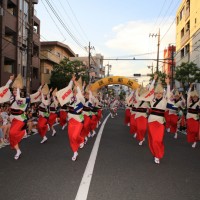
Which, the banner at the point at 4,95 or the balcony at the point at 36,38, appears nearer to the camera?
the banner at the point at 4,95

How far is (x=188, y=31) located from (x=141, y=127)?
108 feet

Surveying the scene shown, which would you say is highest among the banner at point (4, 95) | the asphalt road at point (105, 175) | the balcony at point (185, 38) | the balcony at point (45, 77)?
the balcony at point (185, 38)

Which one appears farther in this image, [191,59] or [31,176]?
[191,59]

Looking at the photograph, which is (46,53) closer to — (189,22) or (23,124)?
(189,22)

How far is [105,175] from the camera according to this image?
680cm

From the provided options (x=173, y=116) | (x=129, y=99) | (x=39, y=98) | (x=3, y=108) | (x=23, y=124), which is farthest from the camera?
(x=129, y=99)

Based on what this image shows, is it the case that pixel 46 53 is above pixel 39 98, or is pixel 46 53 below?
above

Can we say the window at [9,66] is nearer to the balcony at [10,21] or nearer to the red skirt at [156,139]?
the balcony at [10,21]

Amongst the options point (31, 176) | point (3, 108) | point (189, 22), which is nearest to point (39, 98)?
point (3, 108)

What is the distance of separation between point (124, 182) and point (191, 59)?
3592cm

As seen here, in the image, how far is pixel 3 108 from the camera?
44.8ft

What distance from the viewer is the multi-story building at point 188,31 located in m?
37.0

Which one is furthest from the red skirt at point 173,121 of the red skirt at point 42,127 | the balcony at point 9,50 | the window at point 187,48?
the window at point 187,48

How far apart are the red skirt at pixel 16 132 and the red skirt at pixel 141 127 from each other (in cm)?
467
